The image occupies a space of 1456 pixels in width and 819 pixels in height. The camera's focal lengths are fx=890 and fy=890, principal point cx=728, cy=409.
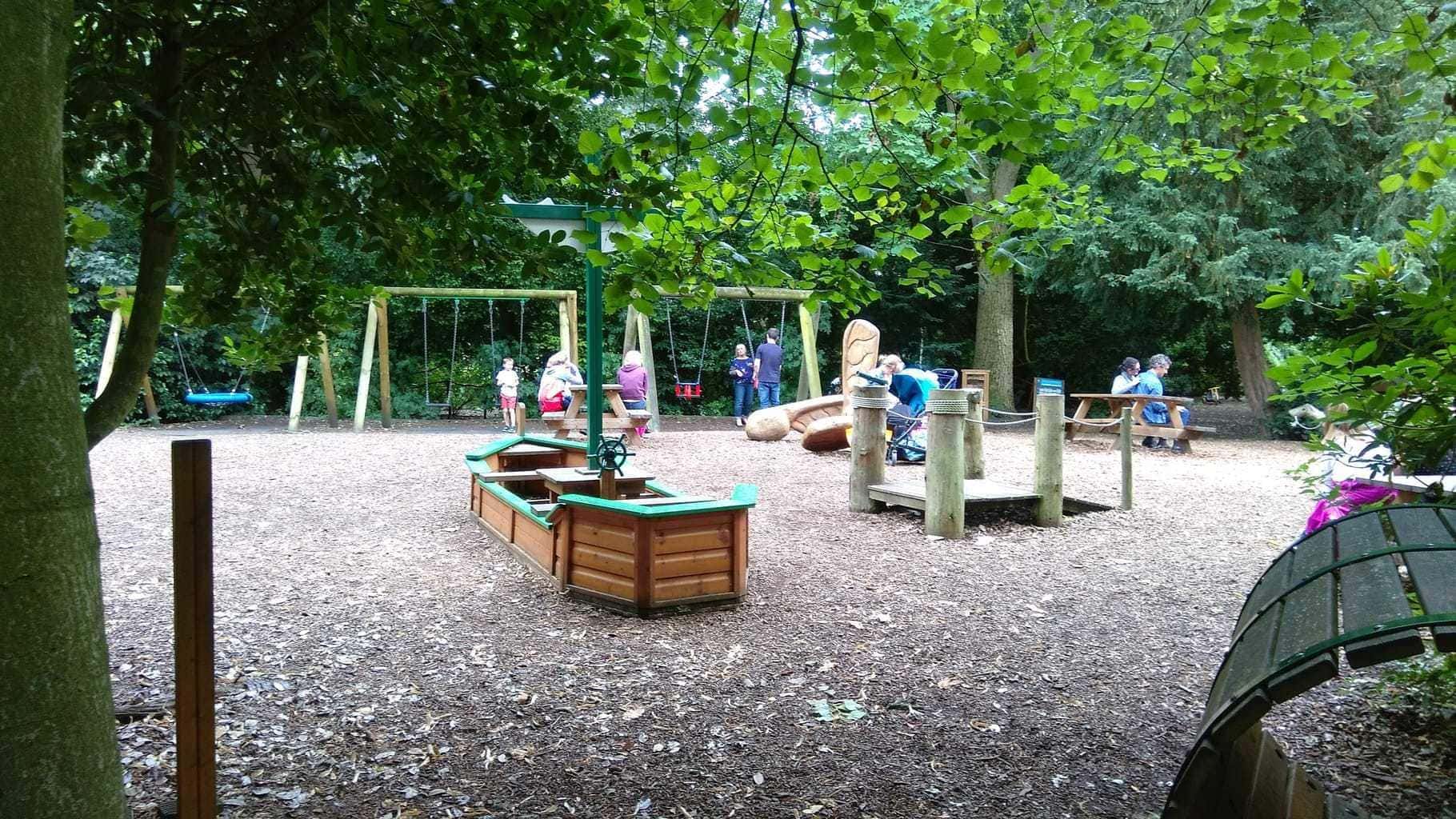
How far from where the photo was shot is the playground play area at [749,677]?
120 inches

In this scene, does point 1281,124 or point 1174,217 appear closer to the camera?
point 1281,124

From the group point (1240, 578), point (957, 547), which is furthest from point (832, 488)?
point (1240, 578)

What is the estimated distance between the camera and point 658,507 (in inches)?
196

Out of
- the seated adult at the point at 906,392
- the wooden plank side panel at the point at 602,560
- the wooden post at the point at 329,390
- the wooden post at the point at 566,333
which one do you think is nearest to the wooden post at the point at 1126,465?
the seated adult at the point at 906,392

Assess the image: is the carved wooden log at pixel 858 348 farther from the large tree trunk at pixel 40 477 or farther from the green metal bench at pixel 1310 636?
the large tree trunk at pixel 40 477

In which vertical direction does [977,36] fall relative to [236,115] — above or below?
above

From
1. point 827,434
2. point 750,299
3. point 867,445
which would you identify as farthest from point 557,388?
point 867,445

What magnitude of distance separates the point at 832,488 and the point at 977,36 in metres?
6.23

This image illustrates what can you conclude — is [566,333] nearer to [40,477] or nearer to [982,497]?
[982,497]

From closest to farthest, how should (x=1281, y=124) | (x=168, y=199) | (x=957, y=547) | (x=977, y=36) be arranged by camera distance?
(x=168, y=199)
(x=977, y=36)
(x=1281, y=124)
(x=957, y=547)

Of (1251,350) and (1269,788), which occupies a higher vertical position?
(1251,350)

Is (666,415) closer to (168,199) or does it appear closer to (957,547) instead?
(957,547)

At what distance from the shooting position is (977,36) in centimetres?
348

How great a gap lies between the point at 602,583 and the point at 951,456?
125 inches
